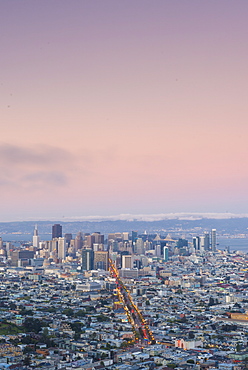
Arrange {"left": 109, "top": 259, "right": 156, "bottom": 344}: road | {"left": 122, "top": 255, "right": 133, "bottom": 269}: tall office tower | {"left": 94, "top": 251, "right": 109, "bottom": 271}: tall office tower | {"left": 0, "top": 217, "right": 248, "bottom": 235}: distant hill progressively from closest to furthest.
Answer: {"left": 109, "top": 259, "right": 156, "bottom": 344}: road < {"left": 94, "top": 251, "right": 109, "bottom": 271}: tall office tower < {"left": 122, "top": 255, "right": 133, "bottom": 269}: tall office tower < {"left": 0, "top": 217, "right": 248, "bottom": 235}: distant hill

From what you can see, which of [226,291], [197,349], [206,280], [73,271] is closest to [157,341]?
[197,349]

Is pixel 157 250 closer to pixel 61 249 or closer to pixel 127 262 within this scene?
pixel 61 249

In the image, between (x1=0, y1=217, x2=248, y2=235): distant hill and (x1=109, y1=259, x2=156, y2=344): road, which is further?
(x1=0, y1=217, x2=248, y2=235): distant hill

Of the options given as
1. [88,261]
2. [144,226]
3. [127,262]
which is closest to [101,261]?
[88,261]

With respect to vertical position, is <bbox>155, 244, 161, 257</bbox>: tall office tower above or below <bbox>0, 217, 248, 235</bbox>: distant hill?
below

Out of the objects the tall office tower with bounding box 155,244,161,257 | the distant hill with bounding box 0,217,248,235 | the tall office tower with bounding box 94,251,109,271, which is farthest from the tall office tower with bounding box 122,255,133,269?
the distant hill with bounding box 0,217,248,235

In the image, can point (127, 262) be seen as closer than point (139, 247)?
Yes

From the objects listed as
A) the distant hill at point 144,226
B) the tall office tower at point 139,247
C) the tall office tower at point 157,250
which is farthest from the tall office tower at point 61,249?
the distant hill at point 144,226

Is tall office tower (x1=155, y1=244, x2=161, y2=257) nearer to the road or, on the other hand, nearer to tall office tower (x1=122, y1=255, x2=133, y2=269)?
tall office tower (x1=122, y1=255, x2=133, y2=269)

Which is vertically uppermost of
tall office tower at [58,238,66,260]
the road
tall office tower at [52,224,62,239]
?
tall office tower at [52,224,62,239]

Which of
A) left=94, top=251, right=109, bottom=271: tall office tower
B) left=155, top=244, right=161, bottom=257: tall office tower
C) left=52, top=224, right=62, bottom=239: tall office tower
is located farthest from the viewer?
left=52, top=224, right=62, bottom=239: tall office tower
